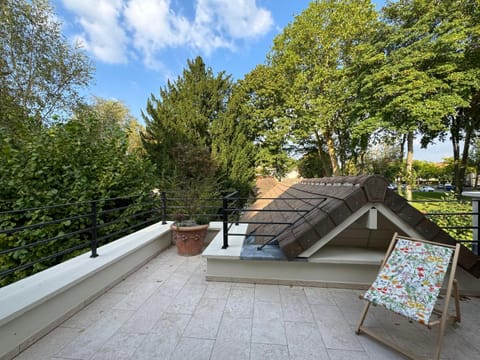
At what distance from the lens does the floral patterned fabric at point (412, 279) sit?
142cm

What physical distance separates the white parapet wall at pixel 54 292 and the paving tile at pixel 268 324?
171 cm

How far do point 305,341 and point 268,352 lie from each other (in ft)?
1.06

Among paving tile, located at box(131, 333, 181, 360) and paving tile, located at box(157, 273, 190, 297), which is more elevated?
paving tile, located at box(131, 333, 181, 360)

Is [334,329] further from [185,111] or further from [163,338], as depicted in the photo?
[185,111]

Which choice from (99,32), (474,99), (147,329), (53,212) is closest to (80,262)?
(147,329)

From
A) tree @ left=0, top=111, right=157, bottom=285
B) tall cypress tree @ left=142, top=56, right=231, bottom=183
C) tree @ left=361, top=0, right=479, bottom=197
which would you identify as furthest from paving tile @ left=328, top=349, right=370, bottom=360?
tree @ left=361, top=0, right=479, bottom=197

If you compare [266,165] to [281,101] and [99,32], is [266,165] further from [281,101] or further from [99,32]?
[99,32]

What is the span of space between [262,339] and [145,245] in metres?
2.15

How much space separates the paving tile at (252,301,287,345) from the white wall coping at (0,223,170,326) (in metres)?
1.72

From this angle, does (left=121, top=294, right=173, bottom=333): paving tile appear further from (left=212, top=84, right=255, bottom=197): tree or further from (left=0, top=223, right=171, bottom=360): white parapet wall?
(left=212, top=84, right=255, bottom=197): tree

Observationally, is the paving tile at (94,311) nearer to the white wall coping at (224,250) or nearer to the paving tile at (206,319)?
the paving tile at (206,319)

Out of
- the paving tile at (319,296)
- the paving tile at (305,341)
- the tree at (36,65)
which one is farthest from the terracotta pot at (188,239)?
the tree at (36,65)

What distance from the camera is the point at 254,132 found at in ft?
43.7

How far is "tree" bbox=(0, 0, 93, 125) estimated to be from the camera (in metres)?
→ 5.73
